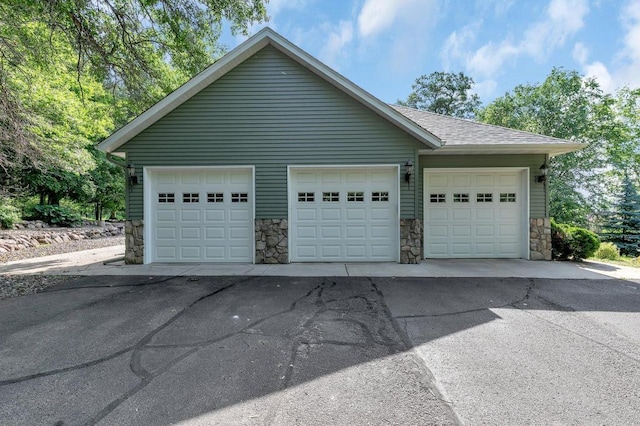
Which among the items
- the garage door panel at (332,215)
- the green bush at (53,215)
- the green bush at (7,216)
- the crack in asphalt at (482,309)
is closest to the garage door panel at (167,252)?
the garage door panel at (332,215)

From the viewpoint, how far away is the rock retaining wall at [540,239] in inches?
313

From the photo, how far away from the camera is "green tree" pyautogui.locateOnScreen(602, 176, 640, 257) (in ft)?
45.1

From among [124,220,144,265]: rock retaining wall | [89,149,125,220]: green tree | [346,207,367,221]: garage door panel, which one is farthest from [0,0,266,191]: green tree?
[89,149,125,220]: green tree

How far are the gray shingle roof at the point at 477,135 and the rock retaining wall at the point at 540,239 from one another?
2076mm

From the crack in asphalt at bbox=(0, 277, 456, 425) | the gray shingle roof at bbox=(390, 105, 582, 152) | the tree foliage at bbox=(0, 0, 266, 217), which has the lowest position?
the crack in asphalt at bbox=(0, 277, 456, 425)

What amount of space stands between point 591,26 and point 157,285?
55.5 ft

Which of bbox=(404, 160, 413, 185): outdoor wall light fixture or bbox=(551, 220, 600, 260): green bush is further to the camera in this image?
bbox=(551, 220, 600, 260): green bush

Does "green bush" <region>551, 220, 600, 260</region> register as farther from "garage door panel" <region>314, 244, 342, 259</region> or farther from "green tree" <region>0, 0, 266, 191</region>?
"green tree" <region>0, 0, 266, 191</region>

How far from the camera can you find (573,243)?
7.88m

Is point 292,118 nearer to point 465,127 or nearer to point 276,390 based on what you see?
point 465,127

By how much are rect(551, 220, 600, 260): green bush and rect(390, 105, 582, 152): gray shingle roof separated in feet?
7.80

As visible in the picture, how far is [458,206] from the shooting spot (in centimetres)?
812

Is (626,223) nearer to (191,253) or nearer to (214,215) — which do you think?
(214,215)

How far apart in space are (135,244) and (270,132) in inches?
178
